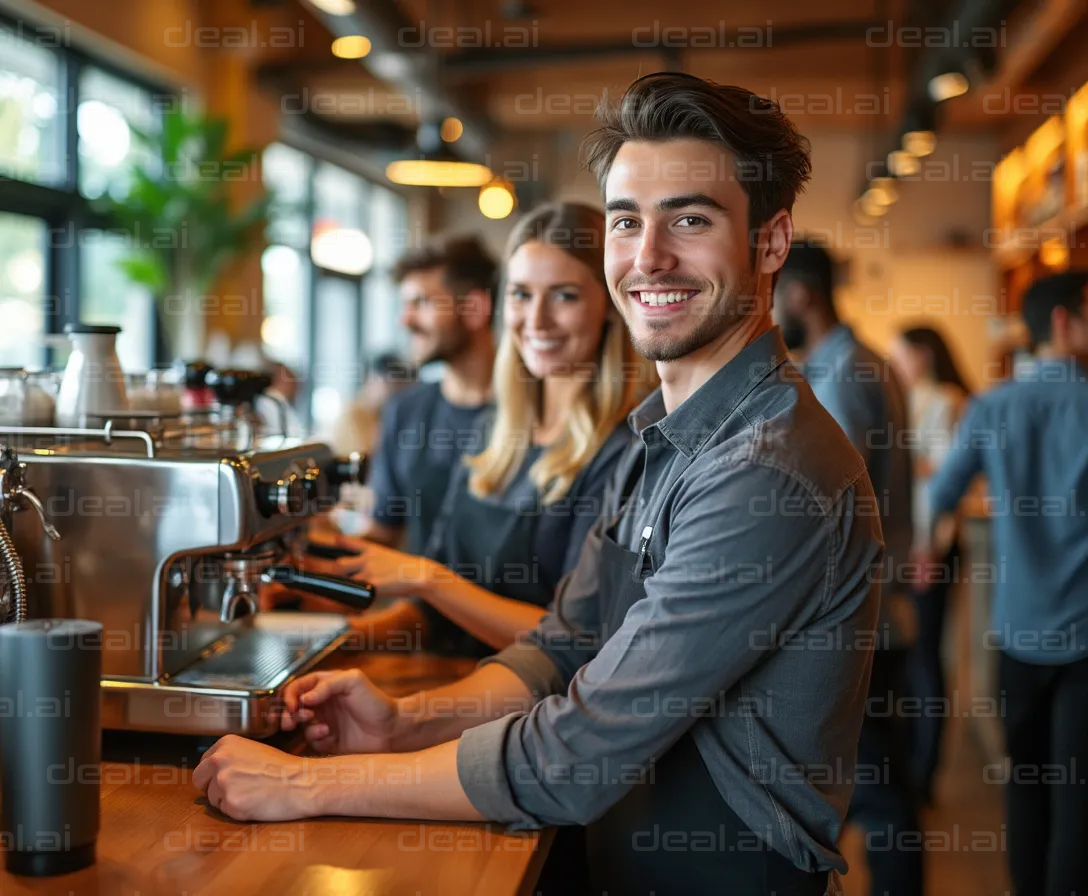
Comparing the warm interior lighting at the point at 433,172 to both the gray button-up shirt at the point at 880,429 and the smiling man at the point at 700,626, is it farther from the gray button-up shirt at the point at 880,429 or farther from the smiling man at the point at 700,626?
the smiling man at the point at 700,626

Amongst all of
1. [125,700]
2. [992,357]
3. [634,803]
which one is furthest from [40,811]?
[992,357]

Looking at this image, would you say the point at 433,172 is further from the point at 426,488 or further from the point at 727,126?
the point at 727,126

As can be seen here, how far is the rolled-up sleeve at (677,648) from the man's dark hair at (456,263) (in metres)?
2.07

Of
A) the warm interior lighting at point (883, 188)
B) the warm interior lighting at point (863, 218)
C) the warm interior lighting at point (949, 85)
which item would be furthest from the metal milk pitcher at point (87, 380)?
the warm interior lighting at point (863, 218)

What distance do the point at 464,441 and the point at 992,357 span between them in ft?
27.8

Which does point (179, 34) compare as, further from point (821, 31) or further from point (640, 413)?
point (640, 413)

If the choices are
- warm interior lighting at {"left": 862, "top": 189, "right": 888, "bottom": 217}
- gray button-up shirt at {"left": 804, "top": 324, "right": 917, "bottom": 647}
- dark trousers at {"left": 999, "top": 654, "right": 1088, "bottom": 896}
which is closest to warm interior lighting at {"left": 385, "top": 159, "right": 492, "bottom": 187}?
gray button-up shirt at {"left": 804, "top": 324, "right": 917, "bottom": 647}

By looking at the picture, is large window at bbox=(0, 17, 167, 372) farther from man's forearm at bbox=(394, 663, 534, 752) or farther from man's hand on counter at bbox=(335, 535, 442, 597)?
man's forearm at bbox=(394, 663, 534, 752)

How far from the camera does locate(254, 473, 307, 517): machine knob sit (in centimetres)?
145

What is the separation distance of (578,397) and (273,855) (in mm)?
1161

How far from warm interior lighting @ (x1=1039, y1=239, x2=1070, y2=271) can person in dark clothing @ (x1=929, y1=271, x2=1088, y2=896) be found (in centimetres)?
368

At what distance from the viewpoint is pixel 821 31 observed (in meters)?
6.55

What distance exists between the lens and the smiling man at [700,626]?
1129 millimetres

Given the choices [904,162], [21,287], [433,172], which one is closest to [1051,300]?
[433,172]
